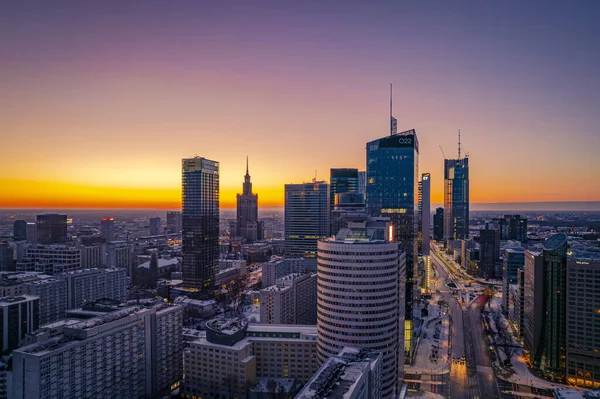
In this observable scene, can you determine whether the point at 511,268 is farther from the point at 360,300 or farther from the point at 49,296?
the point at 49,296

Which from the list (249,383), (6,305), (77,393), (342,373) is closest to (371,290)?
(342,373)

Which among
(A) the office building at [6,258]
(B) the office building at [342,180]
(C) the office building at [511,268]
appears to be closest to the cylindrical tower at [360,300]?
(C) the office building at [511,268]

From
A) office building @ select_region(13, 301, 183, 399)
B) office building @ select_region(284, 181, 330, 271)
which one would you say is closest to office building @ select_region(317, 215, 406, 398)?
Answer: office building @ select_region(13, 301, 183, 399)

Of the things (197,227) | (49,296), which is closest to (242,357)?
(49,296)

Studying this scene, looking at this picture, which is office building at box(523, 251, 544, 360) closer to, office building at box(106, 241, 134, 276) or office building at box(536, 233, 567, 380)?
office building at box(536, 233, 567, 380)

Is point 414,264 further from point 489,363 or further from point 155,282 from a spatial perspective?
point 155,282
